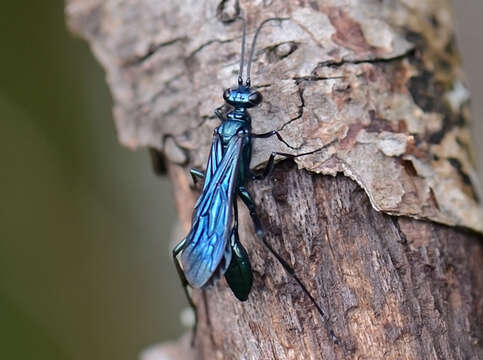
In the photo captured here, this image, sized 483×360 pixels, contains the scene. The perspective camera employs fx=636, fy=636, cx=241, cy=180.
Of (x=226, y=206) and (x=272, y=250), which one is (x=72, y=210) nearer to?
(x=226, y=206)

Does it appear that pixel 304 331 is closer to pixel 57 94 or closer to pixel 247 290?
pixel 247 290

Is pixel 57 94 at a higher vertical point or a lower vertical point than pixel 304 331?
higher

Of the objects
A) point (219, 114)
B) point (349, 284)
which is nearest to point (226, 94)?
point (219, 114)

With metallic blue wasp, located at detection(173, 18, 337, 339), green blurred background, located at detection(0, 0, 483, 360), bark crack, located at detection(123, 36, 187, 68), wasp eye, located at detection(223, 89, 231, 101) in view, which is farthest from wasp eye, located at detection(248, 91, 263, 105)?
green blurred background, located at detection(0, 0, 483, 360)

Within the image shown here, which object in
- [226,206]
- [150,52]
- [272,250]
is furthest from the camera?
[150,52]

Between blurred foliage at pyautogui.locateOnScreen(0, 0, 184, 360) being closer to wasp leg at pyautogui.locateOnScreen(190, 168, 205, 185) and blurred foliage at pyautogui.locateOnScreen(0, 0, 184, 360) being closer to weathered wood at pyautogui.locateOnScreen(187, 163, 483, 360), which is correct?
wasp leg at pyautogui.locateOnScreen(190, 168, 205, 185)

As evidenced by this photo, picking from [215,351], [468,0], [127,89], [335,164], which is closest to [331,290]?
[335,164]

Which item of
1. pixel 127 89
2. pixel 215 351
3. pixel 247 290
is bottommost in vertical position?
pixel 215 351
